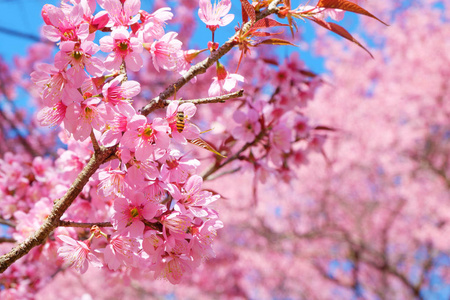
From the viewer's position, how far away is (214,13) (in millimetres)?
1192

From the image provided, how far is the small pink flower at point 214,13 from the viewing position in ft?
3.85

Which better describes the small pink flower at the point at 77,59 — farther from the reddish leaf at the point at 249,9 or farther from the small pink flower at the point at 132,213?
the reddish leaf at the point at 249,9

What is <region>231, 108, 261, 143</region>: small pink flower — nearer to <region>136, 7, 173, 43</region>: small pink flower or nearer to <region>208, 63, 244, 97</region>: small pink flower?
<region>208, 63, 244, 97</region>: small pink flower

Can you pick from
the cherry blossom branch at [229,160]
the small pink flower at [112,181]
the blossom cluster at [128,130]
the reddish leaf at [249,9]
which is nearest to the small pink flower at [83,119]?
the blossom cluster at [128,130]

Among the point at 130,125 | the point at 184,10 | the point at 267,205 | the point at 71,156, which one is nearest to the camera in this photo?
the point at 130,125

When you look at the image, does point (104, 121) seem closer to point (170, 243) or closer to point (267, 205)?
point (170, 243)

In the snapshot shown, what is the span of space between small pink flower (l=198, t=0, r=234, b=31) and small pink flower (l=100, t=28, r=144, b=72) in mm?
279

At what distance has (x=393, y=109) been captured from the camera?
820cm

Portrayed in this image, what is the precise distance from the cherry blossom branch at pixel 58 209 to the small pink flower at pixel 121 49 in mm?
248

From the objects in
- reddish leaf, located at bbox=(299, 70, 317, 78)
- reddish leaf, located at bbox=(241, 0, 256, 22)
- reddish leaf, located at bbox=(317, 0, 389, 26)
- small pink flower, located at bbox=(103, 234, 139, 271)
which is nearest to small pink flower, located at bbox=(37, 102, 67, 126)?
small pink flower, located at bbox=(103, 234, 139, 271)

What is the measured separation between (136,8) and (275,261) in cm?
829

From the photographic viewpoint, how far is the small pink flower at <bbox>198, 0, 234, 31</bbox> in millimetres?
1174

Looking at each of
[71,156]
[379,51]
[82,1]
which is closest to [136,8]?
[82,1]

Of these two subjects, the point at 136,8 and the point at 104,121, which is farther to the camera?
the point at 136,8
